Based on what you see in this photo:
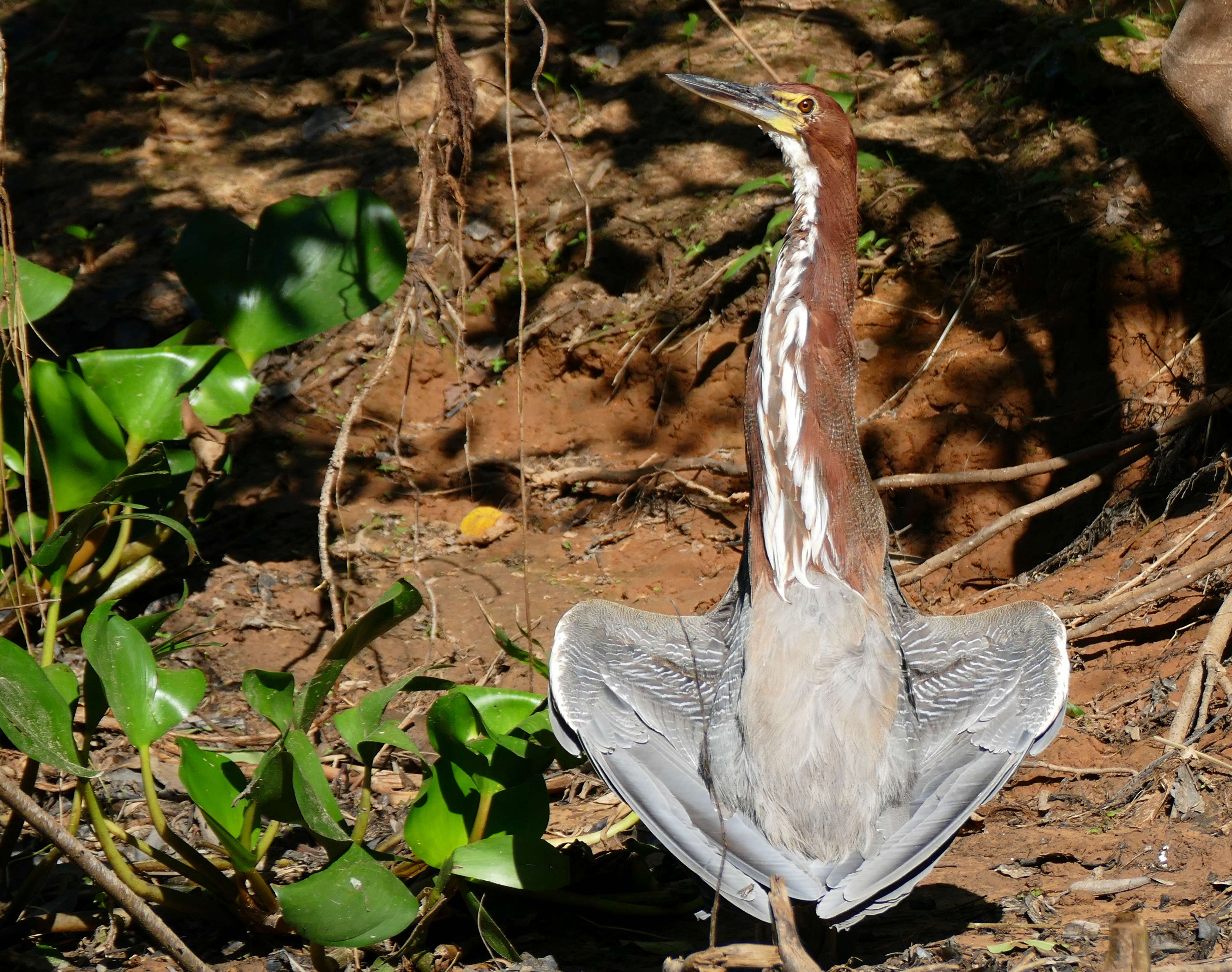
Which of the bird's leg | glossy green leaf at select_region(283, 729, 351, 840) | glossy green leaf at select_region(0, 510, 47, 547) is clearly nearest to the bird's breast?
the bird's leg

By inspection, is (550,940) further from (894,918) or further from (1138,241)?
(1138,241)

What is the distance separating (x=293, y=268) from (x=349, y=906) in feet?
9.37

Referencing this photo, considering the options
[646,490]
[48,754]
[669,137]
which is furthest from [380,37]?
[48,754]

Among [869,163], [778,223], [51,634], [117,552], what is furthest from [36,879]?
[869,163]

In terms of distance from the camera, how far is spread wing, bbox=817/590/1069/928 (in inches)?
121

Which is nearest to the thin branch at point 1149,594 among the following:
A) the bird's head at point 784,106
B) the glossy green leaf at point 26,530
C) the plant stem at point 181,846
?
the bird's head at point 784,106

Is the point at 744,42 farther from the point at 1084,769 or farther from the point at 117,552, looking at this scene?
the point at 117,552

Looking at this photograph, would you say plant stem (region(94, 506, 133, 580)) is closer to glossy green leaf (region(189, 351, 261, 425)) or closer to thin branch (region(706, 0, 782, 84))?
glossy green leaf (region(189, 351, 261, 425))

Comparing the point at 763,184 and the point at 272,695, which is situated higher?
the point at 763,184

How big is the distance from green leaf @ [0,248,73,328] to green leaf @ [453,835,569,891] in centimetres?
286

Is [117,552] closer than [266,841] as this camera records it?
No

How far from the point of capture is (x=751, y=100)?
4070 mm

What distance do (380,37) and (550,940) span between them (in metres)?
7.52

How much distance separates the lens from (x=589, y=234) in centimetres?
424
